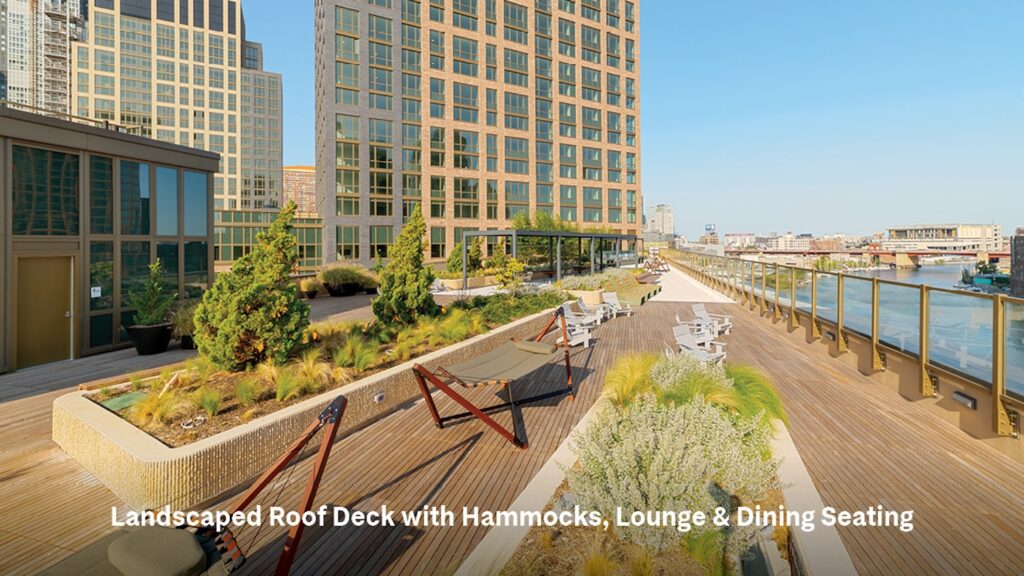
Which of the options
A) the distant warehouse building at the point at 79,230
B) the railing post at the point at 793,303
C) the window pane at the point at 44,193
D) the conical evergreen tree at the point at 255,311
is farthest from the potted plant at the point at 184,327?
the railing post at the point at 793,303

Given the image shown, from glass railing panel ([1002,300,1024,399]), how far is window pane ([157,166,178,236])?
14309mm

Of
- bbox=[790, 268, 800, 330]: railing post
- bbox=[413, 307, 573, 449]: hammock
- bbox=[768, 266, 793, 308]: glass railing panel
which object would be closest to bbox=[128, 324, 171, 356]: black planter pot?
bbox=[413, 307, 573, 449]: hammock

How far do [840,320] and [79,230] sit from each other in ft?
47.4

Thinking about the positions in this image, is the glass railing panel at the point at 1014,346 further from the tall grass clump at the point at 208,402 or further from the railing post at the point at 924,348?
the tall grass clump at the point at 208,402

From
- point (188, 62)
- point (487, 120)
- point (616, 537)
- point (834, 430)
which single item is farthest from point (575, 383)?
point (188, 62)

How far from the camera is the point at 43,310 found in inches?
371

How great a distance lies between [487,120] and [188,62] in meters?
69.9

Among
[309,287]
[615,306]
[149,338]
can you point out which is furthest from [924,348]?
[309,287]

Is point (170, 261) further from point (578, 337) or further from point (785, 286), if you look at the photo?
point (785, 286)

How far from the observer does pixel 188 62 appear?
9100cm

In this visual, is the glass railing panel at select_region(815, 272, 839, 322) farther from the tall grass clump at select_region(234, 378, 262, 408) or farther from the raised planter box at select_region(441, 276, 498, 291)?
the raised planter box at select_region(441, 276, 498, 291)

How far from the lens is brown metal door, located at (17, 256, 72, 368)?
9102mm

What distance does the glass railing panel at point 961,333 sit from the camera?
5.36m

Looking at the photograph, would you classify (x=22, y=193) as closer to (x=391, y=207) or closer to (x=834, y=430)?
(x=834, y=430)
